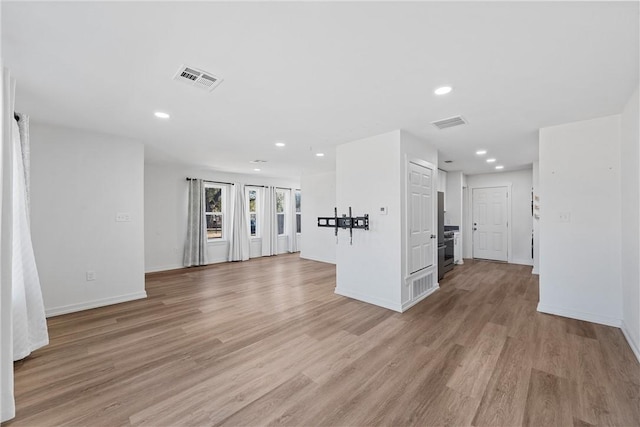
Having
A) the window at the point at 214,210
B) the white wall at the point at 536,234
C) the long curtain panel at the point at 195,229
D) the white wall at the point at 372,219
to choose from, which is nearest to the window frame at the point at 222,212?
the window at the point at 214,210

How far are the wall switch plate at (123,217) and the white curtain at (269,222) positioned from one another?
171 inches

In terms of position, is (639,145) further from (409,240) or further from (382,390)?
(382,390)

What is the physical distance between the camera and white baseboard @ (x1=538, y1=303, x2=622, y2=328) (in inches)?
122

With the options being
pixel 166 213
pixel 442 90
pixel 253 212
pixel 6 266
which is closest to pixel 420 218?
pixel 442 90

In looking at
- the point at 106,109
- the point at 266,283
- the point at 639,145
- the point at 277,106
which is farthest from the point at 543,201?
the point at 106,109

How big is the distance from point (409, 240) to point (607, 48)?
8.52ft

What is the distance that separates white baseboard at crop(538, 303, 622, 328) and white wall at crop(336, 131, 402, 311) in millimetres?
1981

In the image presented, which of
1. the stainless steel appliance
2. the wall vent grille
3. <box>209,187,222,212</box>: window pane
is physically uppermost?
<box>209,187,222,212</box>: window pane

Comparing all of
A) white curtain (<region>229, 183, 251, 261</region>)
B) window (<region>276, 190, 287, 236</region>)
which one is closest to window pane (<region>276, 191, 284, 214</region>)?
window (<region>276, 190, 287, 236</region>)

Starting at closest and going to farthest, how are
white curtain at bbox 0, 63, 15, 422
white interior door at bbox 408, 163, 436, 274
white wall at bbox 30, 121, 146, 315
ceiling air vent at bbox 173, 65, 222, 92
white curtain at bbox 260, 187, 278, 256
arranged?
white curtain at bbox 0, 63, 15, 422
ceiling air vent at bbox 173, 65, 222, 92
white wall at bbox 30, 121, 146, 315
white interior door at bbox 408, 163, 436, 274
white curtain at bbox 260, 187, 278, 256

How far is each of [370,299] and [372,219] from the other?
121cm

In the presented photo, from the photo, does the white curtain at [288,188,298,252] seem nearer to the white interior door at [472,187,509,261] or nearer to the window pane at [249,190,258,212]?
the window pane at [249,190,258,212]

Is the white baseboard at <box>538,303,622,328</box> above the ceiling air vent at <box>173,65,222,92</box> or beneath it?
beneath

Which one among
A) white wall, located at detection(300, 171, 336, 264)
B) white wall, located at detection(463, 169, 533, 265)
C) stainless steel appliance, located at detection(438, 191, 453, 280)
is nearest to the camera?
stainless steel appliance, located at detection(438, 191, 453, 280)
